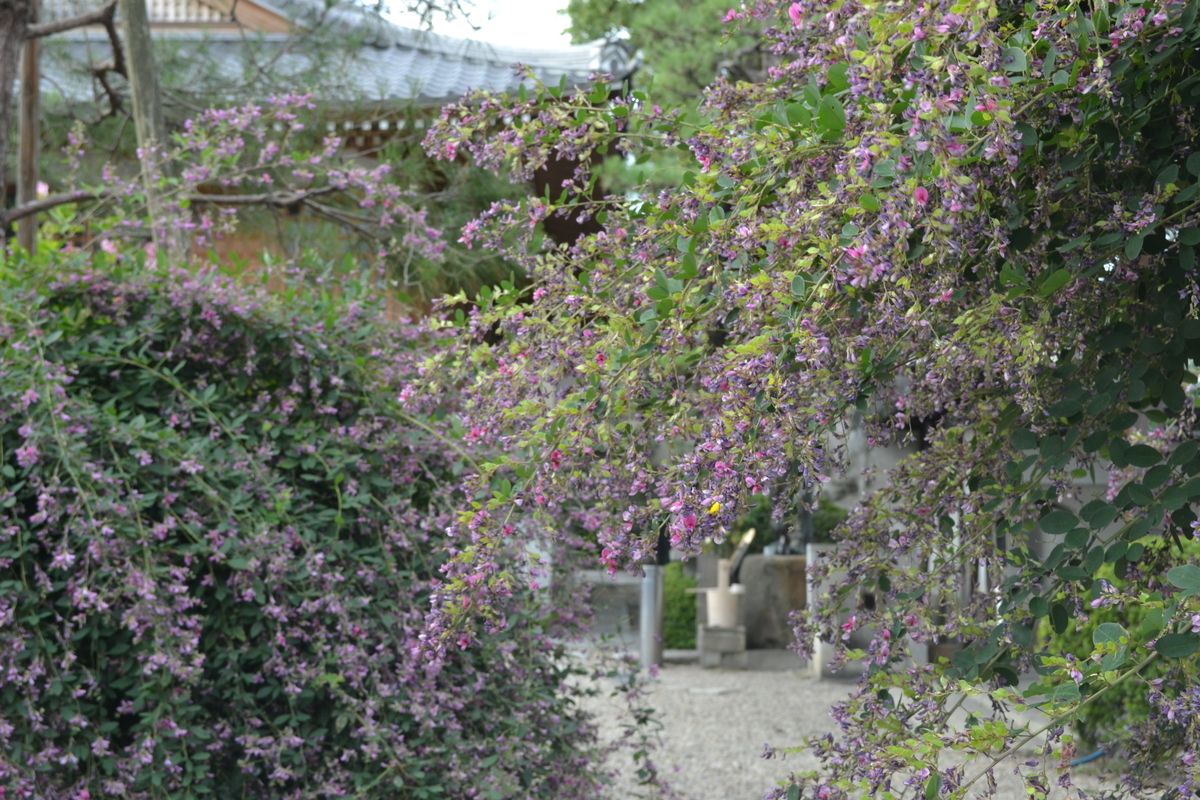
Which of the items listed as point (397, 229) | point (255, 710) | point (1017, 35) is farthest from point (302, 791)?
point (397, 229)

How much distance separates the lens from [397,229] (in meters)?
4.56

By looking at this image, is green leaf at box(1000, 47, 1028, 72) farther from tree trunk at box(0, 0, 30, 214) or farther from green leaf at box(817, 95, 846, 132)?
tree trunk at box(0, 0, 30, 214)

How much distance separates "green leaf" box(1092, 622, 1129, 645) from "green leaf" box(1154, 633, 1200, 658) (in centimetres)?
4

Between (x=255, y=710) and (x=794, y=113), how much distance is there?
1826 mm

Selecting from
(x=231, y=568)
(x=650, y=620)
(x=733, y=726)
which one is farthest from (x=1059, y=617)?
(x=650, y=620)

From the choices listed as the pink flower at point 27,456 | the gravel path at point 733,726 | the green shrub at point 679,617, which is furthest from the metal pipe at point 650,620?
the pink flower at point 27,456

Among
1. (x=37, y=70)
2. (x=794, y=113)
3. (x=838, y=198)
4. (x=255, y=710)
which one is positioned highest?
(x=37, y=70)

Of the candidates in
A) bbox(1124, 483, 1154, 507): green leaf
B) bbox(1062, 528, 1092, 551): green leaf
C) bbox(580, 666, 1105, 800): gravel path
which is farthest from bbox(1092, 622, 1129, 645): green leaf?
bbox(580, 666, 1105, 800): gravel path

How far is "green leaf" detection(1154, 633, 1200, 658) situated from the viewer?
120cm

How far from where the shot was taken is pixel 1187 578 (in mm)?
1159

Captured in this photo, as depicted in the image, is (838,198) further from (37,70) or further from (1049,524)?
(37,70)

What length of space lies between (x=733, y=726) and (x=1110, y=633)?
469 cm

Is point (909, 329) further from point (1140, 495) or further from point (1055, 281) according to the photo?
point (1140, 495)

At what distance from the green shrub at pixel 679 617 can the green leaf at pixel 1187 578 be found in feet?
23.7
